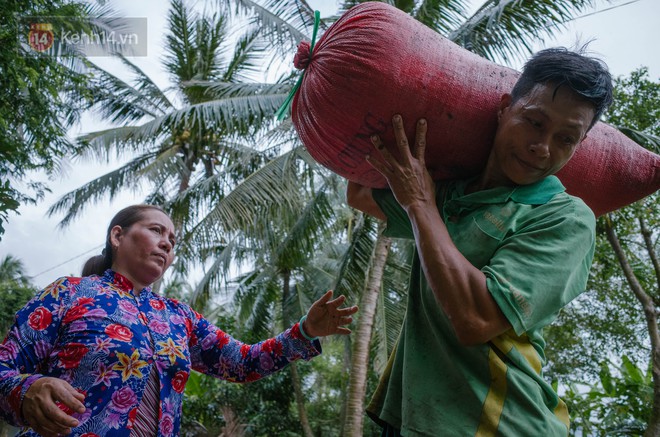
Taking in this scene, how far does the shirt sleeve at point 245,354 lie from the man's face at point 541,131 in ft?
3.87

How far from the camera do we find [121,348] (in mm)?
2016

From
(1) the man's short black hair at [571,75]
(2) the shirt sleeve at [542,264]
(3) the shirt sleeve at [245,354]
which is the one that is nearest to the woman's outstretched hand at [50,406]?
(3) the shirt sleeve at [245,354]

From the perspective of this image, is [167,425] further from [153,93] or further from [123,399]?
[153,93]

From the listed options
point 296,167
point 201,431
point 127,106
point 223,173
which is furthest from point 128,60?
point 201,431

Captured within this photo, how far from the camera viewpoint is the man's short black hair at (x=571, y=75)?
1.42m

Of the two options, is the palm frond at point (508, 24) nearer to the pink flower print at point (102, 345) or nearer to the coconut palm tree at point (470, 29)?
the coconut palm tree at point (470, 29)

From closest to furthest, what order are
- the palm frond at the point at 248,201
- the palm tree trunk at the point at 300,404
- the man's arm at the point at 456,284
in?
the man's arm at the point at 456,284 → the palm frond at the point at 248,201 → the palm tree trunk at the point at 300,404

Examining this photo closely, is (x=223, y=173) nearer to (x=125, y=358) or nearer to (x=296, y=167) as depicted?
(x=296, y=167)

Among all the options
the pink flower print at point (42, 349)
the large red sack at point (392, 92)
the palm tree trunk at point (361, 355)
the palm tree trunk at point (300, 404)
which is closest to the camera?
the large red sack at point (392, 92)

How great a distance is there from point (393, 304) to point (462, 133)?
28.7 feet

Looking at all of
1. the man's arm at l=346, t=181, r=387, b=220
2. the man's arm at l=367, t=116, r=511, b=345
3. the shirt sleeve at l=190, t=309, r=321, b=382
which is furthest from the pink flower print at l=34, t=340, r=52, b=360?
the man's arm at l=367, t=116, r=511, b=345

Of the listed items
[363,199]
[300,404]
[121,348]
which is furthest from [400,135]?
[300,404]

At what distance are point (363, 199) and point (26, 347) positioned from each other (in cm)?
117

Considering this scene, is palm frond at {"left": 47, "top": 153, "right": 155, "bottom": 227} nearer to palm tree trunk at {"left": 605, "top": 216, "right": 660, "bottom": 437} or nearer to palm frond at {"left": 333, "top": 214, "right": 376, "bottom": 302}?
palm frond at {"left": 333, "top": 214, "right": 376, "bottom": 302}
